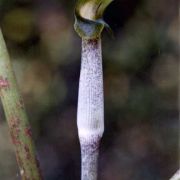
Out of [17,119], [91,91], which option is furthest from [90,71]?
[17,119]

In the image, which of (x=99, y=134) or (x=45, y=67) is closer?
(x=99, y=134)

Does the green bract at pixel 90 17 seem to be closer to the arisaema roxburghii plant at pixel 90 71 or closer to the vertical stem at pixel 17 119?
the arisaema roxburghii plant at pixel 90 71

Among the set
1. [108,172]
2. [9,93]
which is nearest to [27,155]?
[9,93]

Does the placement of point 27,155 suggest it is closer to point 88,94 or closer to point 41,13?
point 88,94

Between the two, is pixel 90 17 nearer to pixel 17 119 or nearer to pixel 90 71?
pixel 90 71

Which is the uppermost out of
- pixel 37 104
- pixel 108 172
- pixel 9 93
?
pixel 9 93

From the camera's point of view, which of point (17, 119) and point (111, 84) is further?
point (111, 84)

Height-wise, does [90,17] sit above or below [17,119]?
above
